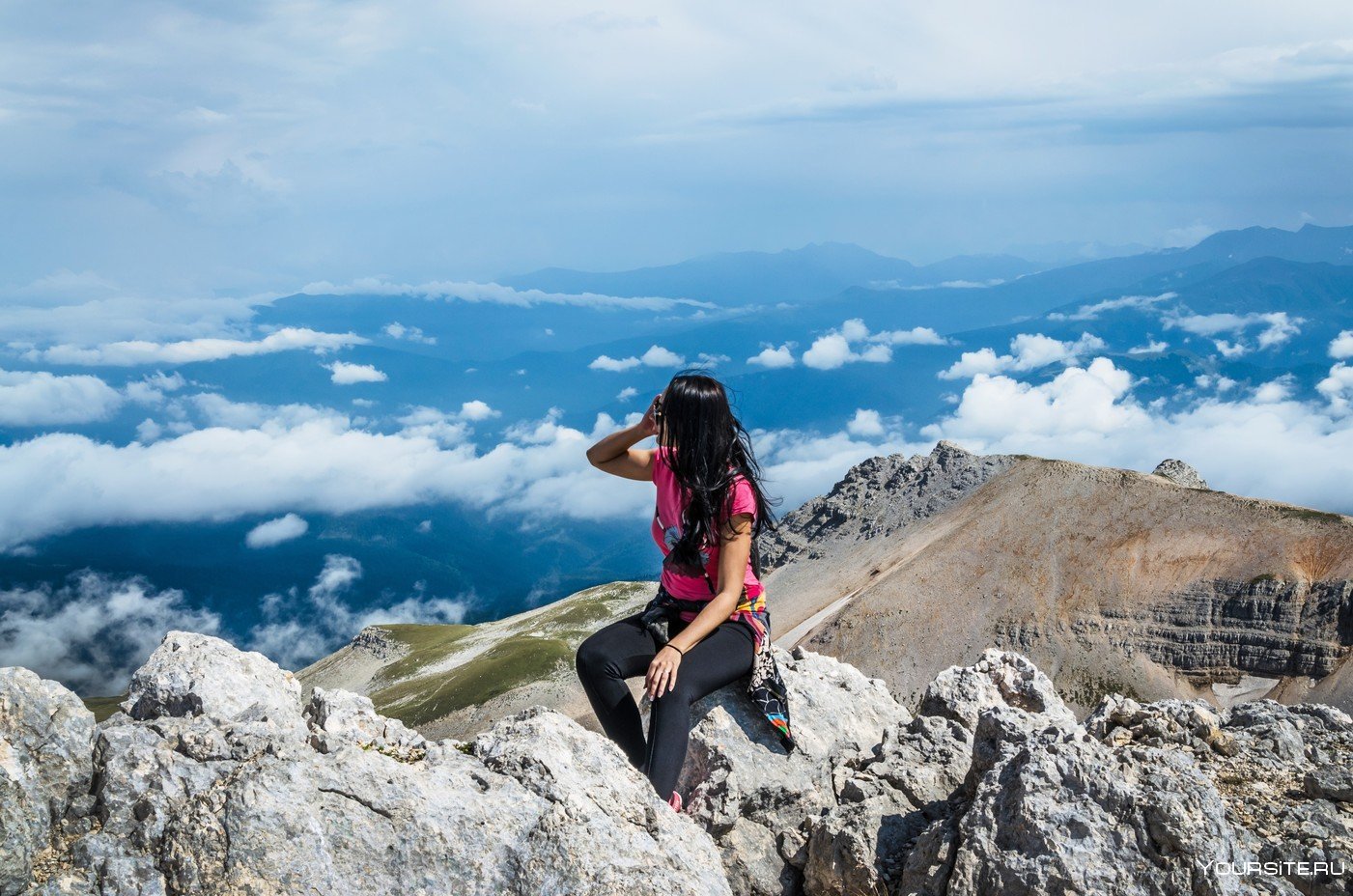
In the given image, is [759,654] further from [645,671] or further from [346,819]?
[346,819]

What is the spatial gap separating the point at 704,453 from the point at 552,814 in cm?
376

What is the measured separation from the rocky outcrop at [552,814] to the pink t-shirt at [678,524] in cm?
205

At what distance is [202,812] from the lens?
7.14 m

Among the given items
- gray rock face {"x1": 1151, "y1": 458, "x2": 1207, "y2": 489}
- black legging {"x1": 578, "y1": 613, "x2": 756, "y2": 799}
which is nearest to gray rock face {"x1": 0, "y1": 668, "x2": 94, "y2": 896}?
black legging {"x1": 578, "y1": 613, "x2": 756, "y2": 799}

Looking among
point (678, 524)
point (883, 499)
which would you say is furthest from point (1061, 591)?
point (678, 524)

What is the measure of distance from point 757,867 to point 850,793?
121cm

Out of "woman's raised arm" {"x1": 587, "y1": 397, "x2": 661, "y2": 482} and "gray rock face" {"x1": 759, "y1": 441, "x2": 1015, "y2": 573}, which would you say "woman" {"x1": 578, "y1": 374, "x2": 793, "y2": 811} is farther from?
"gray rock face" {"x1": 759, "y1": 441, "x2": 1015, "y2": 573}

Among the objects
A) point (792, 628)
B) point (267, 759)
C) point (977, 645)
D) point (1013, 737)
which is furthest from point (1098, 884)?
point (792, 628)

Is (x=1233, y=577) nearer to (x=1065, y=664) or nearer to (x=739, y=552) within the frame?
(x=1065, y=664)

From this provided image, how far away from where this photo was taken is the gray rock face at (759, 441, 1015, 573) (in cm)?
13688

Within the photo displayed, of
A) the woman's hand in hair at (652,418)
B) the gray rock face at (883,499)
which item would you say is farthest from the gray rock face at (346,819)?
the gray rock face at (883,499)

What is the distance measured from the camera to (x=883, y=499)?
474 ft

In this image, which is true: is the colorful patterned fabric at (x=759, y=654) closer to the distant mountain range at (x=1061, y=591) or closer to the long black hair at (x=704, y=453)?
the long black hair at (x=704, y=453)

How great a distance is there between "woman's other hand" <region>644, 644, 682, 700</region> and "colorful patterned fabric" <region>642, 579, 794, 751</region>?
990mm
